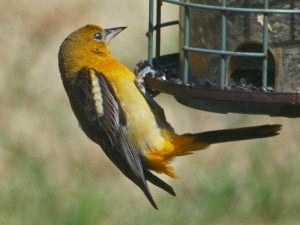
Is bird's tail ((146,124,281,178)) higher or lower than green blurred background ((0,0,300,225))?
higher

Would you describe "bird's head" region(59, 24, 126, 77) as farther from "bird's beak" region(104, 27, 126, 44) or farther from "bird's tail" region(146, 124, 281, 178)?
"bird's tail" region(146, 124, 281, 178)

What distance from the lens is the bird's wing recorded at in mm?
6938

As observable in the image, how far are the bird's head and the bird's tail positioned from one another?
0.61 meters

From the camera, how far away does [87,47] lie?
714 cm

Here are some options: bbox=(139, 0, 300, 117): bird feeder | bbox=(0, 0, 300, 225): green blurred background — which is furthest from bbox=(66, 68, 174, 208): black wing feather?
bbox=(0, 0, 300, 225): green blurred background

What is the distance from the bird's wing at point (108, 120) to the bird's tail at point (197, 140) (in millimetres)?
97

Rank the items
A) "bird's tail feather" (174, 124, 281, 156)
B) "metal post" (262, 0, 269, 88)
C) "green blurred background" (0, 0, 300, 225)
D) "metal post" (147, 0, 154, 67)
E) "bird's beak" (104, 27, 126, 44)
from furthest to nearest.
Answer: "green blurred background" (0, 0, 300, 225), "bird's beak" (104, 27, 126, 44), "metal post" (147, 0, 154, 67), "bird's tail feather" (174, 124, 281, 156), "metal post" (262, 0, 269, 88)

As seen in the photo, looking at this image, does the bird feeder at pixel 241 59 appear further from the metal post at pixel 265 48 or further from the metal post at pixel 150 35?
the metal post at pixel 150 35

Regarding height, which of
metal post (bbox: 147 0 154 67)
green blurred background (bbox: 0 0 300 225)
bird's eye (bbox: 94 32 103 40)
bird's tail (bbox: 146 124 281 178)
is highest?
metal post (bbox: 147 0 154 67)

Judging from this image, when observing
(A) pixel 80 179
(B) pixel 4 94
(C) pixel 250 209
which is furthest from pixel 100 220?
(B) pixel 4 94

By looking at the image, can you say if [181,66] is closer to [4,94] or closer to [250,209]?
[250,209]

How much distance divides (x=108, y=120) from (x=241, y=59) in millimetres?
946

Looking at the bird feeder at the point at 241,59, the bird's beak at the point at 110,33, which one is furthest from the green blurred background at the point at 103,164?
the bird feeder at the point at 241,59

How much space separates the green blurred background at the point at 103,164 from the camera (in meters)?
9.21
